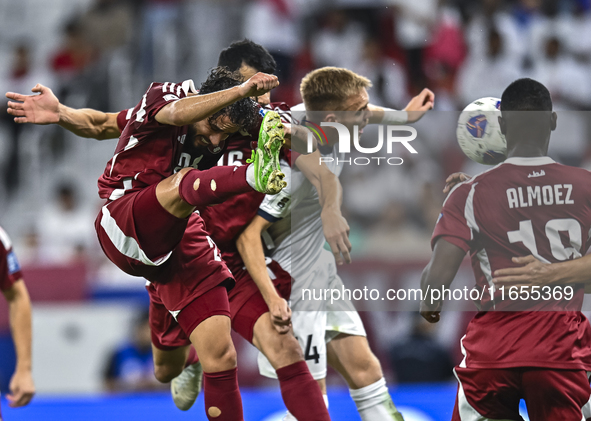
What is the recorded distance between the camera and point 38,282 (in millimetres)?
6875

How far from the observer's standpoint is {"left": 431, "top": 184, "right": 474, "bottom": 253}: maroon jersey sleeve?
3193mm

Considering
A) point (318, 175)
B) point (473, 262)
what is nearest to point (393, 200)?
point (318, 175)

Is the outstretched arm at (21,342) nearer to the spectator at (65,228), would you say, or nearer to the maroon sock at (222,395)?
the maroon sock at (222,395)

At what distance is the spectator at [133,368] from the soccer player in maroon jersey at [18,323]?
2.38 m

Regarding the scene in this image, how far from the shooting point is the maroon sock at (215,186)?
308cm

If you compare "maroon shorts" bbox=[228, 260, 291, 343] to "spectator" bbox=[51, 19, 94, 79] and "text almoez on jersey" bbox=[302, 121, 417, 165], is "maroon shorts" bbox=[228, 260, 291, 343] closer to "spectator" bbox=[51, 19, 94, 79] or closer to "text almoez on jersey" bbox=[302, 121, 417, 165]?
"text almoez on jersey" bbox=[302, 121, 417, 165]

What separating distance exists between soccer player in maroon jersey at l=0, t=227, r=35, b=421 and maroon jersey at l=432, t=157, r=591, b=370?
92.6 inches

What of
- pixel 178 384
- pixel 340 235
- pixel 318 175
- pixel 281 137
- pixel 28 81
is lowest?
pixel 178 384

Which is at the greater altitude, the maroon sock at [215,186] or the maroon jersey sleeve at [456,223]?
the maroon sock at [215,186]

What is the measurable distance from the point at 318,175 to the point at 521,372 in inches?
54.7

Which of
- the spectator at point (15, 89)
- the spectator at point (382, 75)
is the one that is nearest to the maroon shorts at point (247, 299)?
the spectator at point (382, 75)

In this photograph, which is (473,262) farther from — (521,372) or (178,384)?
(178,384)

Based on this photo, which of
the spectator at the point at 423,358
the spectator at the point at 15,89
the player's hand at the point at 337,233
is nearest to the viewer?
the player's hand at the point at 337,233

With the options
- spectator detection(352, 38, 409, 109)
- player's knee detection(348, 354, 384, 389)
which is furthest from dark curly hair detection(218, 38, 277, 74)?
spectator detection(352, 38, 409, 109)
